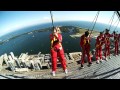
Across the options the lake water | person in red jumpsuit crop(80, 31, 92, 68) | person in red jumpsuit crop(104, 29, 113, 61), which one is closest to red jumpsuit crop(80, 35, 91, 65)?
person in red jumpsuit crop(80, 31, 92, 68)

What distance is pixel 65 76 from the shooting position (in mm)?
6840

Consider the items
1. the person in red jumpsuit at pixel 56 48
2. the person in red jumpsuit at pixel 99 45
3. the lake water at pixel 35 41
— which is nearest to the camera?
the person in red jumpsuit at pixel 56 48

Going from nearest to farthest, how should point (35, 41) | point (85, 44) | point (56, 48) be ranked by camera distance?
point (56, 48)
point (85, 44)
point (35, 41)

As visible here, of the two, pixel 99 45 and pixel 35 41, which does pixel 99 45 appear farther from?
pixel 35 41

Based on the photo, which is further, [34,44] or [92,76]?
[34,44]

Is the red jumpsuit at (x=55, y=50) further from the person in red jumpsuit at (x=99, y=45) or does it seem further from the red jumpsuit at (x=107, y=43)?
the red jumpsuit at (x=107, y=43)

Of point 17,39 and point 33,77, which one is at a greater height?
point 17,39

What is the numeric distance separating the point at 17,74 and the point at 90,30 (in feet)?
6.44

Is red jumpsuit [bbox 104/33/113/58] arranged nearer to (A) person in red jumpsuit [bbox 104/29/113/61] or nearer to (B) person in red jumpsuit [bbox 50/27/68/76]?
(A) person in red jumpsuit [bbox 104/29/113/61]

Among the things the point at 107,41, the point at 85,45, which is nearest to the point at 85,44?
the point at 85,45

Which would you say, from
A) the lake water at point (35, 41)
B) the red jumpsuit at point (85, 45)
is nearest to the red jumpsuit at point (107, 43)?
the lake water at point (35, 41)
